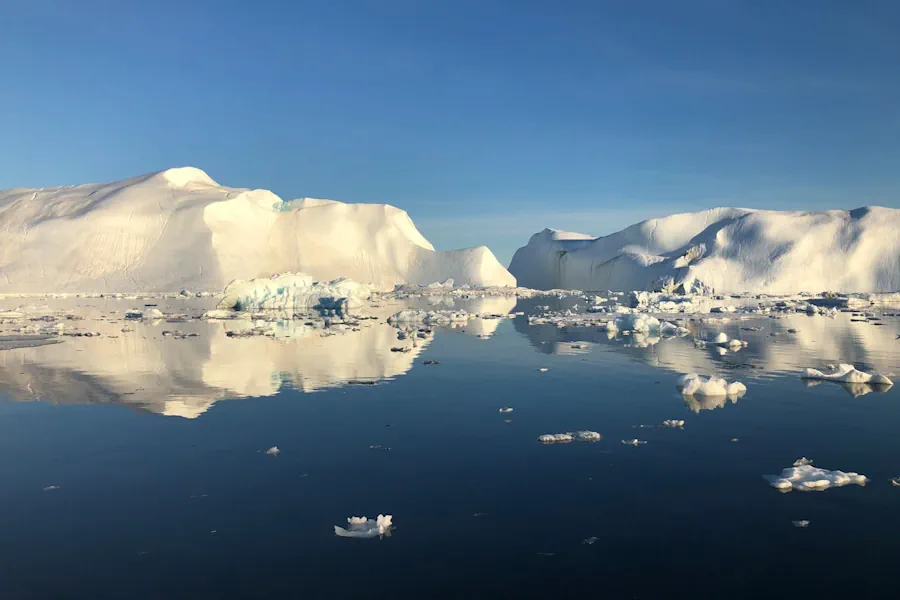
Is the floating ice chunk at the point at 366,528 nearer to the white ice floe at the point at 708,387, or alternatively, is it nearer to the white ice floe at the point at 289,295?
the white ice floe at the point at 708,387

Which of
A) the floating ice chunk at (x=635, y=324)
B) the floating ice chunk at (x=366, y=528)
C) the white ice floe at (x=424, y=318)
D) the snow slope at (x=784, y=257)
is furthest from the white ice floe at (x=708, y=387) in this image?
the snow slope at (x=784, y=257)

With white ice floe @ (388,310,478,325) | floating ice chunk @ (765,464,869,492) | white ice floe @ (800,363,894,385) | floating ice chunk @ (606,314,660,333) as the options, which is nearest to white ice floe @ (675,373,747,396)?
white ice floe @ (800,363,894,385)

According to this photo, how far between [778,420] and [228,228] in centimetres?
4994

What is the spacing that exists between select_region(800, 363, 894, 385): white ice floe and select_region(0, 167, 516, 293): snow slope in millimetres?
43389

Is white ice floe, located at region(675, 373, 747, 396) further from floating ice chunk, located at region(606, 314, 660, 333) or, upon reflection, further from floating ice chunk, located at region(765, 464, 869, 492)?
floating ice chunk, located at region(606, 314, 660, 333)

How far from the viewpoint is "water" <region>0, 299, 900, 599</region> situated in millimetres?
3949

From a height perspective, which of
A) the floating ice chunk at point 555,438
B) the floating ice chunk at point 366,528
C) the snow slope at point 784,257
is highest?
the snow slope at point 784,257

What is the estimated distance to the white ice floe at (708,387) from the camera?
9133 millimetres

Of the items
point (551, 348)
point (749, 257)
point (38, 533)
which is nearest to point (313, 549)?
point (38, 533)

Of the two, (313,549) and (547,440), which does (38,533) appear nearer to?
(313,549)

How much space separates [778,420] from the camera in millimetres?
7684

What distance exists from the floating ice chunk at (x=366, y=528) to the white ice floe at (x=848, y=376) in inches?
331

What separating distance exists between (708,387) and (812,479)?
371 centimetres

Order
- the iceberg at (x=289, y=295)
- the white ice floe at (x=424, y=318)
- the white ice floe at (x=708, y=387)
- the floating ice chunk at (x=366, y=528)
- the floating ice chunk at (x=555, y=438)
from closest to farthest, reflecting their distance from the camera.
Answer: the floating ice chunk at (x=366, y=528), the floating ice chunk at (x=555, y=438), the white ice floe at (x=708, y=387), the white ice floe at (x=424, y=318), the iceberg at (x=289, y=295)
